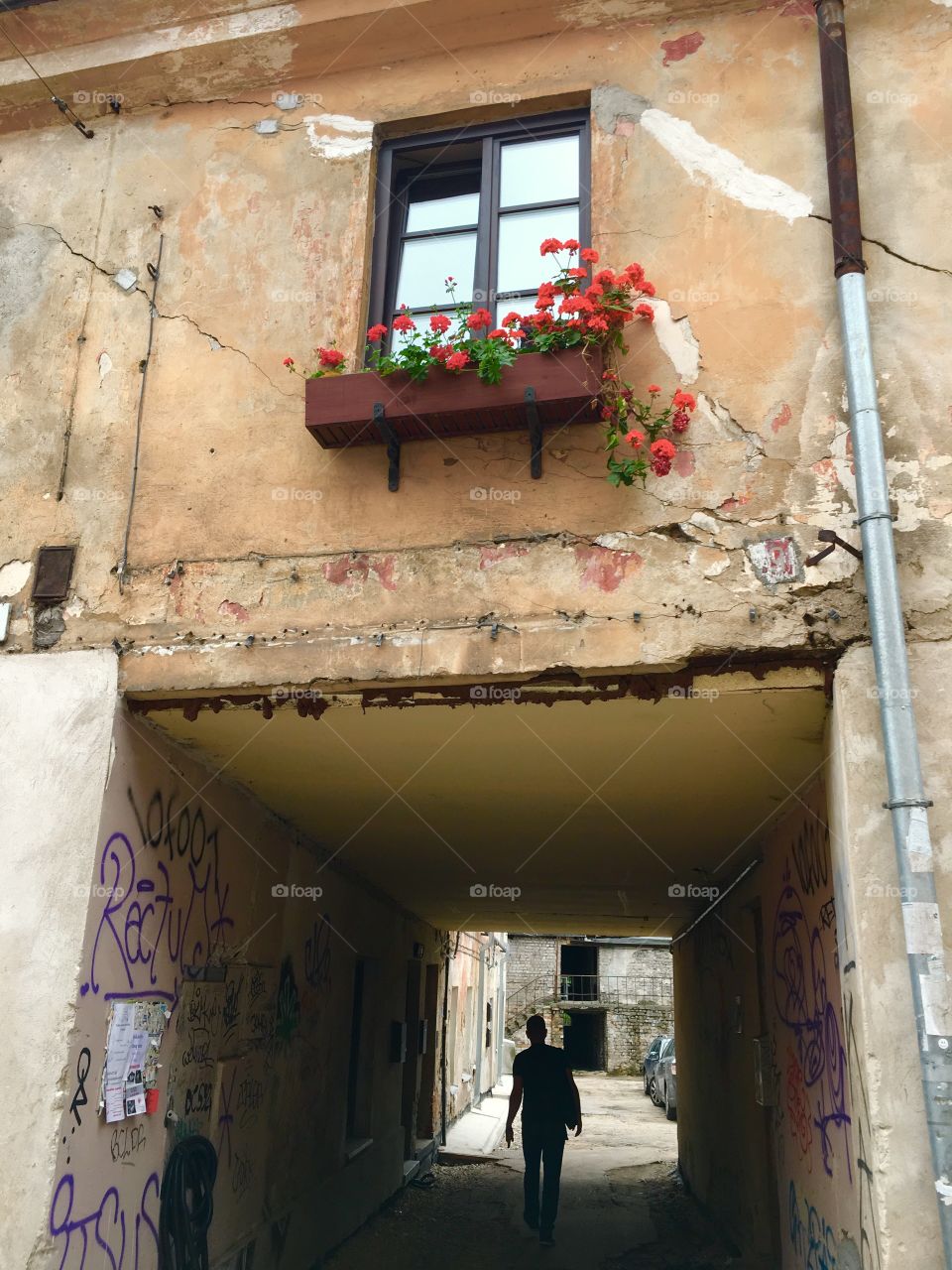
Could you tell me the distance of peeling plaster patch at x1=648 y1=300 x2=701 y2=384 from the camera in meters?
4.14

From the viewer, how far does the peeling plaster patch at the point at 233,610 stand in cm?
420

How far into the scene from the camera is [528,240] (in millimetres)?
4680

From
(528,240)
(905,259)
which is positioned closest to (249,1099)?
(528,240)

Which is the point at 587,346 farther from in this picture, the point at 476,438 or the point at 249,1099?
the point at 249,1099

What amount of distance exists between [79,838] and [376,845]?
3249 mm

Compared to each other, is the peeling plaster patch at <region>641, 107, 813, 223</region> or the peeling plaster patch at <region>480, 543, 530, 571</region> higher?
the peeling plaster patch at <region>641, 107, 813, 223</region>

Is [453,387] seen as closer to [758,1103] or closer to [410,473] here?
[410,473]

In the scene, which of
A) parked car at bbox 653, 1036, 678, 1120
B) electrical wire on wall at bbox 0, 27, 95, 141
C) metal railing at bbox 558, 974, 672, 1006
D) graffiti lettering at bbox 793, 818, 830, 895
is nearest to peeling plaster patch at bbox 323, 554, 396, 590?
graffiti lettering at bbox 793, 818, 830, 895

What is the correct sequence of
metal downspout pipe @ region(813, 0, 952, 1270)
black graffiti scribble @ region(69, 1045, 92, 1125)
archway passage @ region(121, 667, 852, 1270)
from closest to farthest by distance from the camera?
metal downspout pipe @ region(813, 0, 952, 1270)
black graffiti scribble @ region(69, 1045, 92, 1125)
archway passage @ region(121, 667, 852, 1270)

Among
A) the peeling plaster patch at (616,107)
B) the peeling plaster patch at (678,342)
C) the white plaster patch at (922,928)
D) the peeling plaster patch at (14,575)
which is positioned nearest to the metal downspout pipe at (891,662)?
the white plaster patch at (922,928)

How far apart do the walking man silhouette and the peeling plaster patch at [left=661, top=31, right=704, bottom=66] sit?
6.92 m

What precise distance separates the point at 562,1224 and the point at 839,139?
8.84 meters

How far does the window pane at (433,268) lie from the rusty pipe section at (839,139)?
1.67 m

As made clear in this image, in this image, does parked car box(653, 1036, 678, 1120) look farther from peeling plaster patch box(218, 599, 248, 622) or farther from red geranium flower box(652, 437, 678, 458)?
red geranium flower box(652, 437, 678, 458)
